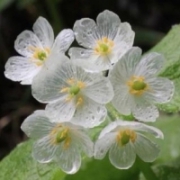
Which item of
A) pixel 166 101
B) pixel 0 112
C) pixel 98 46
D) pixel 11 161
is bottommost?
pixel 0 112

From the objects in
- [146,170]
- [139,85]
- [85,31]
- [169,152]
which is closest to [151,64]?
[139,85]

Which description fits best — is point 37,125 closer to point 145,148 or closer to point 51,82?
point 51,82

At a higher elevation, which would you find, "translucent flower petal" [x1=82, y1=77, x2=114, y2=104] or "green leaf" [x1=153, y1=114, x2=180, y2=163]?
"translucent flower petal" [x1=82, y1=77, x2=114, y2=104]

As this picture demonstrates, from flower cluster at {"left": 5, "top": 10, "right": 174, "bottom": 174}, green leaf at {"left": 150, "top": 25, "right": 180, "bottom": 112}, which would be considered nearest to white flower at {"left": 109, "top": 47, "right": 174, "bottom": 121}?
flower cluster at {"left": 5, "top": 10, "right": 174, "bottom": 174}

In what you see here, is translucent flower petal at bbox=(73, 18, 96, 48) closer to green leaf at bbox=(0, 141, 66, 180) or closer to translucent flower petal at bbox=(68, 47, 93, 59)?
translucent flower petal at bbox=(68, 47, 93, 59)

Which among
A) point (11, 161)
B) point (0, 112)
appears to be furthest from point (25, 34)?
point (0, 112)

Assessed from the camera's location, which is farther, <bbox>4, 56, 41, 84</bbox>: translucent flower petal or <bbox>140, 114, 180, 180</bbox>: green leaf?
<bbox>140, 114, 180, 180</bbox>: green leaf

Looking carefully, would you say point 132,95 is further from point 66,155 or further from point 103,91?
point 66,155
